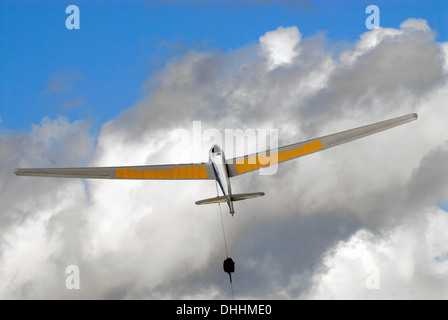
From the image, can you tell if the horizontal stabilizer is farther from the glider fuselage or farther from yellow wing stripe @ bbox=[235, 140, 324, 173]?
yellow wing stripe @ bbox=[235, 140, 324, 173]

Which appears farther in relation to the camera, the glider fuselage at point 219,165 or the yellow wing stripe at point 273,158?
the yellow wing stripe at point 273,158

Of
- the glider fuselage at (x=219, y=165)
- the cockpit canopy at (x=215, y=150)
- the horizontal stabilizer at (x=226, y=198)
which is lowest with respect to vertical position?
the horizontal stabilizer at (x=226, y=198)

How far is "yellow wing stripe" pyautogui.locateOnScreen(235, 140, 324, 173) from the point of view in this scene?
42.1 metres

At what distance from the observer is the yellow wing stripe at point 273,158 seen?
138 ft

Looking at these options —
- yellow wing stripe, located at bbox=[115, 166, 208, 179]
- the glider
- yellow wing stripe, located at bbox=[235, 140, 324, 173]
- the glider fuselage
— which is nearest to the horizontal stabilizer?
the glider fuselage

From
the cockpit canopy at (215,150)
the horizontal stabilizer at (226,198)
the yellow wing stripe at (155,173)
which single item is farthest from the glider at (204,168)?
the horizontal stabilizer at (226,198)

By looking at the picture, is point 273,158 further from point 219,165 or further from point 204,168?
point 204,168

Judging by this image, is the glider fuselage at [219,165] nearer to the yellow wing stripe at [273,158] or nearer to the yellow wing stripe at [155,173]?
the yellow wing stripe at [273,158]

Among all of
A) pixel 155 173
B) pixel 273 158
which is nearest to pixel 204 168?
pixel 155 173
